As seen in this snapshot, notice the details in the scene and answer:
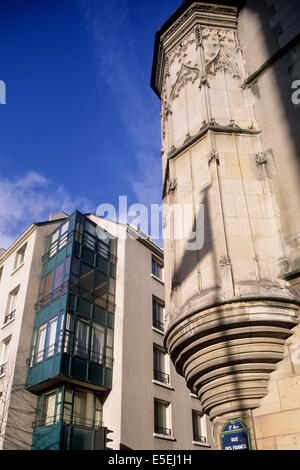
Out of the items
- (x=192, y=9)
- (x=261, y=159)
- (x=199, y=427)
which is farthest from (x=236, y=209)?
(x=199, y=427)

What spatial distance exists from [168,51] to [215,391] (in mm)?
10839

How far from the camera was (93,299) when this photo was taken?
20031mm

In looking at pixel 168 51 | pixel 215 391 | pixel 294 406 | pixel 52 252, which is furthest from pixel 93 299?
pixel 294 406

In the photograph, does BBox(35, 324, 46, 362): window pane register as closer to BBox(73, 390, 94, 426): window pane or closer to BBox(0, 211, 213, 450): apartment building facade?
BBox(0, 211, 213, 450): apartment building facade

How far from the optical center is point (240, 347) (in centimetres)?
700

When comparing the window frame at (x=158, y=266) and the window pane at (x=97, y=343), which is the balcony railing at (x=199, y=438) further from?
the window frame at (x=158, y=266)

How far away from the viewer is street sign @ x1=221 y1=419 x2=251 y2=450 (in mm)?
6562

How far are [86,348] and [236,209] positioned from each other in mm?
12381

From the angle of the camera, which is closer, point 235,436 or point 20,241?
point 235,436

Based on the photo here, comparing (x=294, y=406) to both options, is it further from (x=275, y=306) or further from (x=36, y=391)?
(x=36, y=391)

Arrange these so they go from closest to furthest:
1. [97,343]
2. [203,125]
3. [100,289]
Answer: [203,125]
[97,343]
[100,289]

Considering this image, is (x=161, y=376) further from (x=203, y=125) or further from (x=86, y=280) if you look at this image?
(x=203, y=125)

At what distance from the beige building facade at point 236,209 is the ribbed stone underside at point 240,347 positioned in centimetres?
2

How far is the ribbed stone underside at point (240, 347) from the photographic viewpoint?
6.86 m
